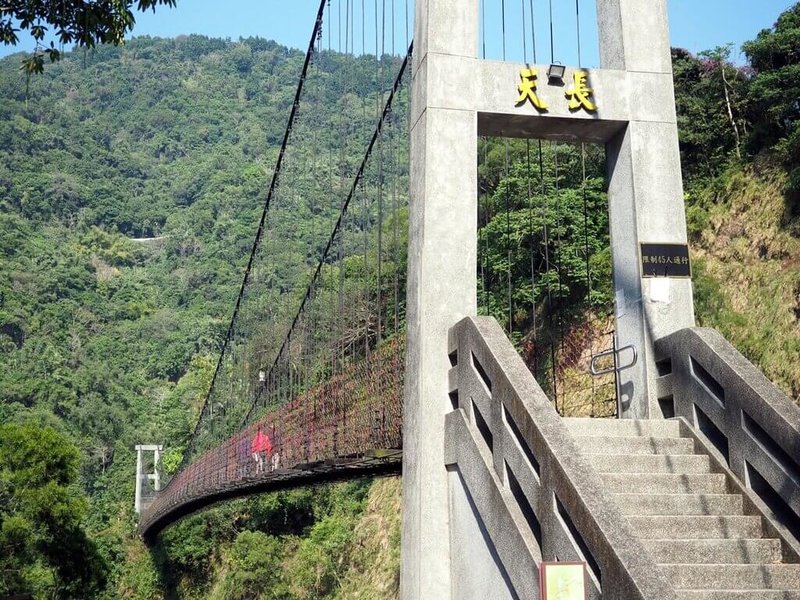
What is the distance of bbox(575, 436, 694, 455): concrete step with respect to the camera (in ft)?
15.8

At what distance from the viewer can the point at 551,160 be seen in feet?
58.3

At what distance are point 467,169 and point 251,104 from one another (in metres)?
91.7

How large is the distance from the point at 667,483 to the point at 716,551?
564 mm

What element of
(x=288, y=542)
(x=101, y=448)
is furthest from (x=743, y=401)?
(x=101, y=448)

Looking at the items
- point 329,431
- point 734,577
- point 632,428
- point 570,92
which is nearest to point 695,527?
point 734,577

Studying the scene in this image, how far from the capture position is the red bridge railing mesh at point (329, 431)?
7020 mm

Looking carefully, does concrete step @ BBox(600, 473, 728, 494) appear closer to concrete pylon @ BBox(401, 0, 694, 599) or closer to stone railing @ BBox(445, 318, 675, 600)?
stone railing @ BBox(445, 318, 675, 600)

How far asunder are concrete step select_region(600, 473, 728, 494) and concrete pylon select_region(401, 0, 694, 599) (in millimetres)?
848

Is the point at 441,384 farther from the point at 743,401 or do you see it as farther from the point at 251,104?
the point at 251,104

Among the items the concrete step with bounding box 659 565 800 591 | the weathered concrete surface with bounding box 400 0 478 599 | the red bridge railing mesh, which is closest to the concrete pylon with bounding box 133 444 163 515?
the red bridge railing mesh

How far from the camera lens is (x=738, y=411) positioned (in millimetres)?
4562

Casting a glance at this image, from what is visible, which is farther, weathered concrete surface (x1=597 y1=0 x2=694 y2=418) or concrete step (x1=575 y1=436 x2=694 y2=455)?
weathered concrete surface (x1=597 y1=0 x2=694 y2=418)

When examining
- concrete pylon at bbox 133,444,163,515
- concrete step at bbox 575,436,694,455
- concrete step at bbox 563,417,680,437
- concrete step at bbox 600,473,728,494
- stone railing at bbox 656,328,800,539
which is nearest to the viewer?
stone railing at bbox 656,328,800,539

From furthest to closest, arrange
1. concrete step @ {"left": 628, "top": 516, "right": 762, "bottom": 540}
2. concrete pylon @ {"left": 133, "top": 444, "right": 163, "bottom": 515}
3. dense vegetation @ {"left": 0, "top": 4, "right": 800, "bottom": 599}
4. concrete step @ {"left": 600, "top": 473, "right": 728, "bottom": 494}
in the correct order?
concrete pylon @ {"left": 133, "top": 444, "right": 163, "bottom": 515}, dense vegetation @ {"left": 0, "top": 4, "right": 800, "bottom": 599}, concrete step @ {"left": 600, "top": 473, "right": 728, "bottom": 494}, concrete step @ {"left": 628, "top": 516, "right": 762, "bottom": 540}
